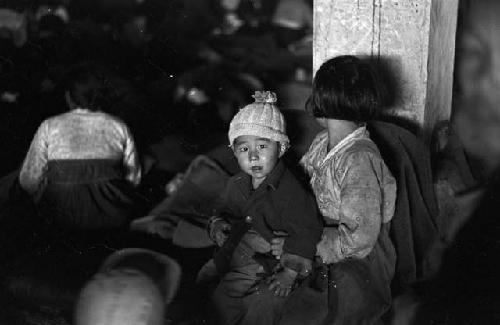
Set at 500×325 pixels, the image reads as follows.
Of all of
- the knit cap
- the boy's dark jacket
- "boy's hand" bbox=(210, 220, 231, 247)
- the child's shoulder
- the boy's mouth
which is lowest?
"boy's hand" bbox=(210, 220, 231, 247)

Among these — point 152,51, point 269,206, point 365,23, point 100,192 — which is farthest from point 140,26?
point 269,206

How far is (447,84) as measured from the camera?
3264mm

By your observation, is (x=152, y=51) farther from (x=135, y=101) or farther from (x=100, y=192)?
(x=100, y=192)

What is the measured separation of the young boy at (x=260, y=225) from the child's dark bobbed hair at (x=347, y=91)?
27 centimetres

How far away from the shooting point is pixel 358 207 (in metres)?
2.11

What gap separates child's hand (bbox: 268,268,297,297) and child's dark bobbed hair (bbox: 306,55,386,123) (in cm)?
62

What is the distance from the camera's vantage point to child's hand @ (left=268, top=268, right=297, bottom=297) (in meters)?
2.22

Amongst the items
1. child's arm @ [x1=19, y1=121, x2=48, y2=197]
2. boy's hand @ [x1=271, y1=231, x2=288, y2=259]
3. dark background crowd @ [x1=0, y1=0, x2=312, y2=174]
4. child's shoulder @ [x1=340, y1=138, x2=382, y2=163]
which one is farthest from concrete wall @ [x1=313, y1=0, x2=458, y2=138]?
child's arm @ [x1=19, y1=121, x2=48, y2=197]

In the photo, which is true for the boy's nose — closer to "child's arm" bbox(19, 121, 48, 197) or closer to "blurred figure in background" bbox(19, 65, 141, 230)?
"blurred figure in background" bbox(19, 65, 141, 230)

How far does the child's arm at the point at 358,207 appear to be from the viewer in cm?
211

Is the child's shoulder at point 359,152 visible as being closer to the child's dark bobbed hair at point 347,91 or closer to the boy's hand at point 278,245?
the child's dark bobbed hair at point 347,91

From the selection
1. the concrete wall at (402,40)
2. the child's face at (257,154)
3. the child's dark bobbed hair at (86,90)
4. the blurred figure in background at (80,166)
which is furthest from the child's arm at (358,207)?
the child's dark bobbed hair at (86,90)

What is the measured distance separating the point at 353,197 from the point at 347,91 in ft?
1.33

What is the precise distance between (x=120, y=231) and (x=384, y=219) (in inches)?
71.6
